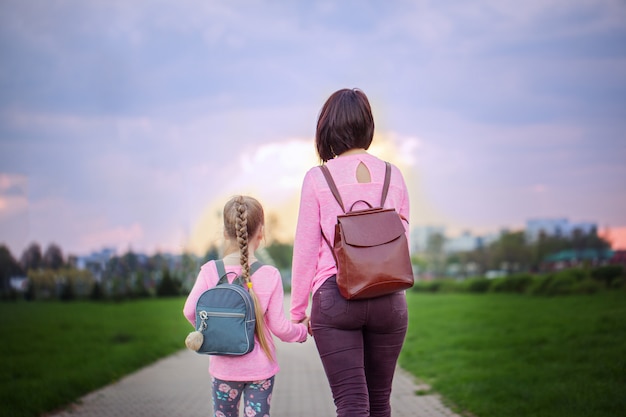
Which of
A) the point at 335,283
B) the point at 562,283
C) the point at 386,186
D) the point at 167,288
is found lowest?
the point at 562,283

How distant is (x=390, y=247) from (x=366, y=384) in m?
0.65

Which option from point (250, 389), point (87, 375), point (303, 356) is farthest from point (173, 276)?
point (250, 389)

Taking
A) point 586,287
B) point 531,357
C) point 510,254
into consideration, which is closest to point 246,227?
point 531,357

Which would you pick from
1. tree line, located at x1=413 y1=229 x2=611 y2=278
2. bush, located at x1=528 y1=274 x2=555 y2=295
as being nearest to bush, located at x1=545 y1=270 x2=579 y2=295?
Result: bush, located at x1=528 y1=274 x2=555 y2=295

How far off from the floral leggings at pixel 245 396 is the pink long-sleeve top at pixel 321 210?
648 millimetres

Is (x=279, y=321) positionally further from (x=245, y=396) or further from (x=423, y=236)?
(x=423, y=236)

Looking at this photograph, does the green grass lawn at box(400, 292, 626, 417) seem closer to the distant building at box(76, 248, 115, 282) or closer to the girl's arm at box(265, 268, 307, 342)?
the girl's arm at box(265, 268, 307, 342)

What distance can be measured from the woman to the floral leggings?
0.47 meters

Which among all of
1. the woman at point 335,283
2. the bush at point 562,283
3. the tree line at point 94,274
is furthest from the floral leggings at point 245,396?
the bush at point 562,283

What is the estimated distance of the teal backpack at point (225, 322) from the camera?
3736 mm

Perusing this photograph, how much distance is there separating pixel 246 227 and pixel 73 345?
11.5 m

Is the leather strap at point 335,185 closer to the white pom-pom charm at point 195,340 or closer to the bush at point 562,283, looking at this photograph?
the white pom-pom charm at point 195,340

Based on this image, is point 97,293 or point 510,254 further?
point 510,254

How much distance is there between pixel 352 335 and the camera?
3324 mm
